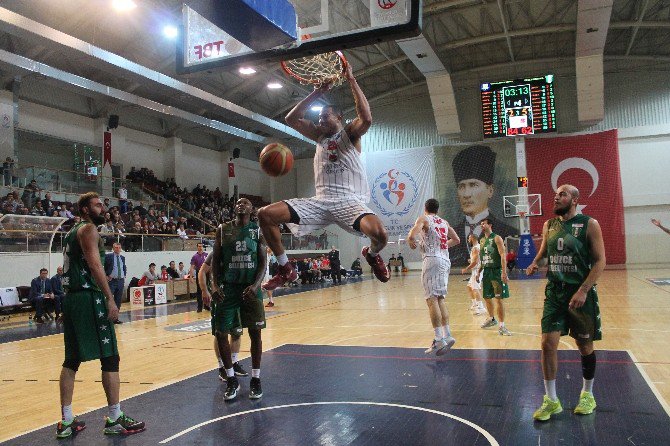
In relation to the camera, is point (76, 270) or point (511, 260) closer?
point (76, 270)

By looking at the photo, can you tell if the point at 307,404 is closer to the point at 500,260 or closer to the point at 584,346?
the point at 584,346

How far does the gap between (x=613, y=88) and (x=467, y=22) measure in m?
9.06

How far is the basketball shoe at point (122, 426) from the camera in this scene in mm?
4258

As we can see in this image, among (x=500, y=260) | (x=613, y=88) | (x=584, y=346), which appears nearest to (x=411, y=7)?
(x=584, y=346)

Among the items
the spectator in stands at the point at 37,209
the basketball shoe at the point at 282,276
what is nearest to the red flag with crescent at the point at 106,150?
the spectator in stands at the point at 37,209

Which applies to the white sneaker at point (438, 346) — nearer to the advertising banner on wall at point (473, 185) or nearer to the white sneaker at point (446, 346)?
the white sneaker at point (446, 346)

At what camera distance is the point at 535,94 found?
74.8 ft

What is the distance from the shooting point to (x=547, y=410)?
4.27 metres

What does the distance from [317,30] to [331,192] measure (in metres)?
2.24

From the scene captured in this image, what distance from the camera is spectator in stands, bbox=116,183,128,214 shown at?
67.8ft

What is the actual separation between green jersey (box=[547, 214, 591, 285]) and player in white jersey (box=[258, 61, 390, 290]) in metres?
1.45

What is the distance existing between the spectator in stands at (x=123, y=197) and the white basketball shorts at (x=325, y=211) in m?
17.9

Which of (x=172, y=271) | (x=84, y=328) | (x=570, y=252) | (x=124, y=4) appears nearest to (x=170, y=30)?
(x=124, y=4)

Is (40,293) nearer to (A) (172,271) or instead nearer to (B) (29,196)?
(A) (172,271)
